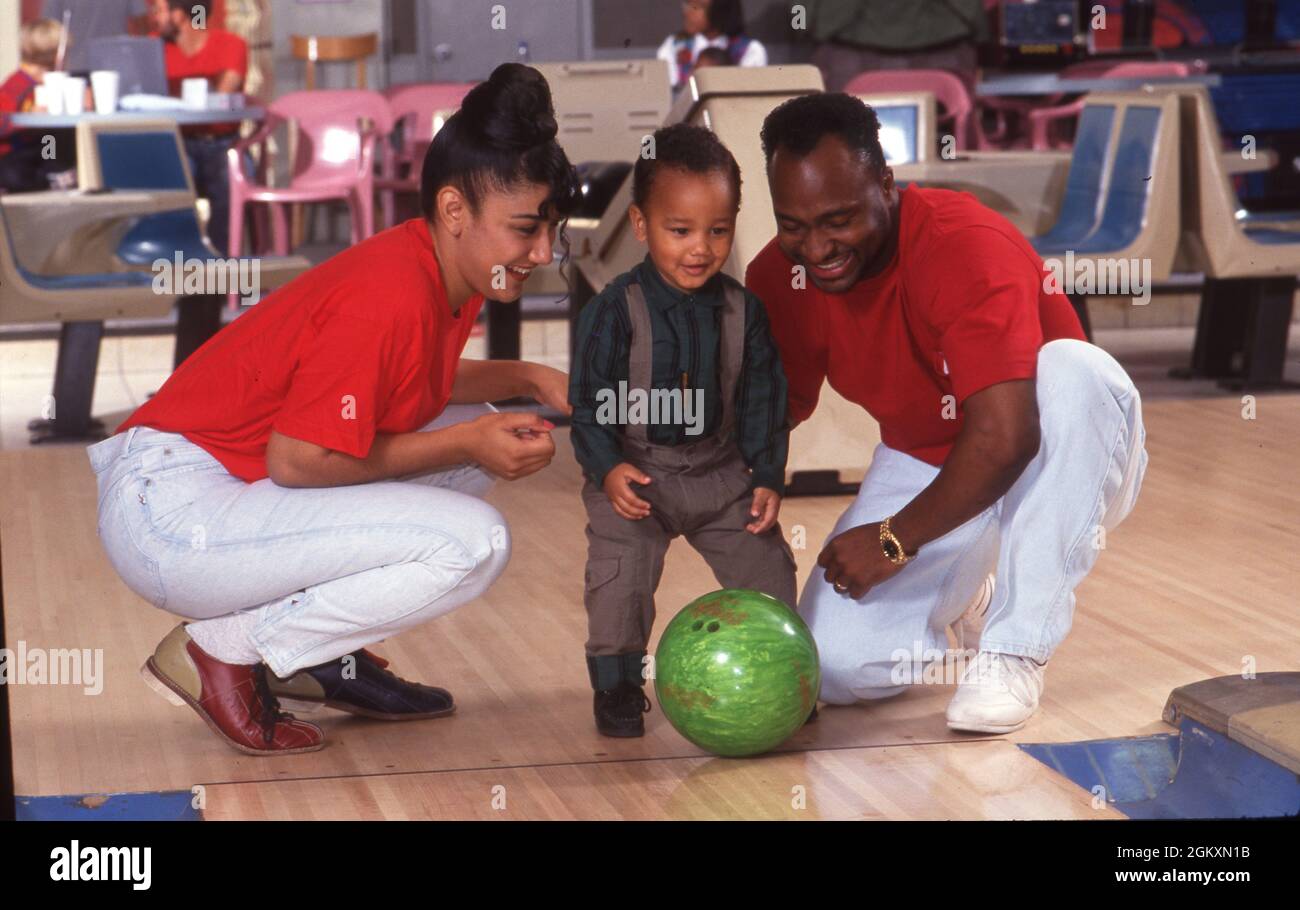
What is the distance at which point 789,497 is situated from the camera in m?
4.05

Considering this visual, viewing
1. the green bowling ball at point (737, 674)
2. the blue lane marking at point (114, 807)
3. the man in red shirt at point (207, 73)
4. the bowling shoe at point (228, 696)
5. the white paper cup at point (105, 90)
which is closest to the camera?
the blue lane marking at point (114, 807)

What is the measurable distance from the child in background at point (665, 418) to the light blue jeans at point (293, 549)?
0.20 m

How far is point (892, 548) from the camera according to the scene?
235 cm

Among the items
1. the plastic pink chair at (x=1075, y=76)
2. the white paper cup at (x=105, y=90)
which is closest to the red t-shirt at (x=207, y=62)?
the white paper cup at (x=105, y=90)

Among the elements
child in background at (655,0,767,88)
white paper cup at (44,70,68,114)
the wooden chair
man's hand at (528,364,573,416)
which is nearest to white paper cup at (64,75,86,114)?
white paper cup at (44,70,68,114)

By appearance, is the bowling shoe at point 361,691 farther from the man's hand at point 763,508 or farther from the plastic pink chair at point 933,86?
the plastic pink chair at point 933,86

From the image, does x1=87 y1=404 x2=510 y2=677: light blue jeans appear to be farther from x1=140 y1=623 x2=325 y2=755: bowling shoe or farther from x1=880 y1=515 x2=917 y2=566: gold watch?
x1=880 y1=515 x2=917 y2=566: gold watch

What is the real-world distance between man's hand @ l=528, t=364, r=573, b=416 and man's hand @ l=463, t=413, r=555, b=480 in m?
0.21

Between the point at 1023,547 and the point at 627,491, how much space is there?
570 millimetres

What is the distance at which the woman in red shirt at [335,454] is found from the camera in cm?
217
